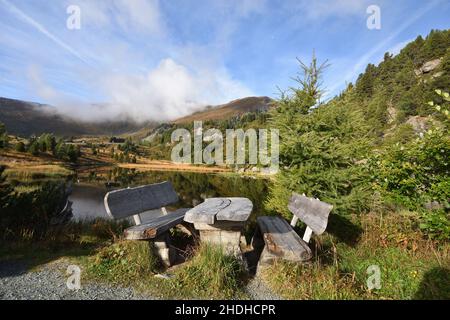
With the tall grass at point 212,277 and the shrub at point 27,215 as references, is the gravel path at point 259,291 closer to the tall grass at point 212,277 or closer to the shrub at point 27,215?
the tall grass at point 212,277

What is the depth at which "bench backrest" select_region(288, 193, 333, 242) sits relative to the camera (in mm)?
4773

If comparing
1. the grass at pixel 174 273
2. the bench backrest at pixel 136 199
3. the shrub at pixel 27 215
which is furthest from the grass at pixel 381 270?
the shrub at pixel 27 215

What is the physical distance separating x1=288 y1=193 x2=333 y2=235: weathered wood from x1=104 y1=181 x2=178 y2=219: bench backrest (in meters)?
3.64

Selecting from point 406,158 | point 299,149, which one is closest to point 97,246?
point 299,149

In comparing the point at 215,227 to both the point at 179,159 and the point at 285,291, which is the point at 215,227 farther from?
the point at 179,159

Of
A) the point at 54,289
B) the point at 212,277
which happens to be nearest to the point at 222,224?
the point at 212,277

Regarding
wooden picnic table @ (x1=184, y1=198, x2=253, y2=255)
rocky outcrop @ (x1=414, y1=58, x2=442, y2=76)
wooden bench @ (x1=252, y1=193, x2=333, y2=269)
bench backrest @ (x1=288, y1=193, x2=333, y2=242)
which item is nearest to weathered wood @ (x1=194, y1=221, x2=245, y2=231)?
wooden picnic table @ (x1=184, y1=198, x2=253, y2=255)

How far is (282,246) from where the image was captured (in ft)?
15.6

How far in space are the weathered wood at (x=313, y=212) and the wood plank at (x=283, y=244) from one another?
419mm

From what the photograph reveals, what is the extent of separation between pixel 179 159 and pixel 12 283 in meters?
98.0

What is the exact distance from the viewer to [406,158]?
21.3 feet

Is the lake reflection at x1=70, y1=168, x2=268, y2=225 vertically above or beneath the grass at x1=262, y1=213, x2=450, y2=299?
beneath

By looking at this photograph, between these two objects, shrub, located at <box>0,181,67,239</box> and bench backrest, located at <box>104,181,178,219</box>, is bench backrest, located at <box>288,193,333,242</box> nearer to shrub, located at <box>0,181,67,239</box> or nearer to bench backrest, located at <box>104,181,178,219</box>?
bench backrest, located at <box>104,181,178,219</box>
